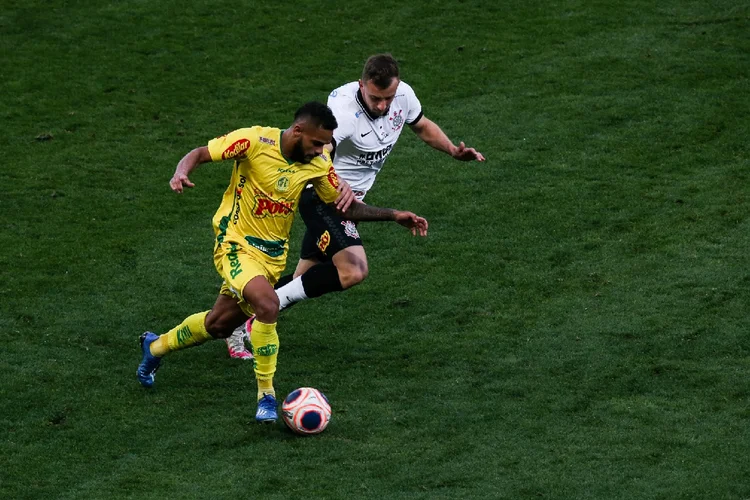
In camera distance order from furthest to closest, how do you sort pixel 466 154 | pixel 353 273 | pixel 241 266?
pixel 466 154, pixel 353 273, pixel 241 266

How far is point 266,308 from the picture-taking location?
280 inches

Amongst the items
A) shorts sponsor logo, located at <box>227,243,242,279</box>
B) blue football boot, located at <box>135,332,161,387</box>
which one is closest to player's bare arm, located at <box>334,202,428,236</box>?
shorts sponsor logo, located at <box>227,243,242,279</box>

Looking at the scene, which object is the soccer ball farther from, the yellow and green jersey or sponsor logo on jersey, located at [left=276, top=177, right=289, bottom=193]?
sponsor logo on jersey, located at [left=276, top=177, right=289, bottom=193]

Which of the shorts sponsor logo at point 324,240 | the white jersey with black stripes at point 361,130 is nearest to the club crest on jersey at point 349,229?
the shorts sponsor logo at point 324,240

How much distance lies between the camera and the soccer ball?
6922mm

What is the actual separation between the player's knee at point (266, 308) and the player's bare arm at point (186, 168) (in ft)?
2.75

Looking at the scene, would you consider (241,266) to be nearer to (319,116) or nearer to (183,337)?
(183,337)

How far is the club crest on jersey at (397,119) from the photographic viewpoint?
28.1 feet

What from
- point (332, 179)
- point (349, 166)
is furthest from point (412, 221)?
point (349, 166)

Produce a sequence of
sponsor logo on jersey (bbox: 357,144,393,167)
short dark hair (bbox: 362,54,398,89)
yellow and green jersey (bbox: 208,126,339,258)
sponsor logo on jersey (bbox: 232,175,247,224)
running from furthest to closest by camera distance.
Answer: sponsor logo on jersey (bbox: 357,144,393,167) < short dark hair (bbox: 362,54,398,89) < sponsor logo on jersey (bbox: 232,175,247,224) < yellow and green jersey (bbox: 208,126,339,258)

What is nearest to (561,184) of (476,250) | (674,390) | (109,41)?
(476,250)

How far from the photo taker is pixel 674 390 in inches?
294

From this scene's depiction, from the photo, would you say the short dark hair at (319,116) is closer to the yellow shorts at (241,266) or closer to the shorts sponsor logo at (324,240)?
the yellow shorts at (241,266)

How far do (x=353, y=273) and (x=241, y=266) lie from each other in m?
1.11
